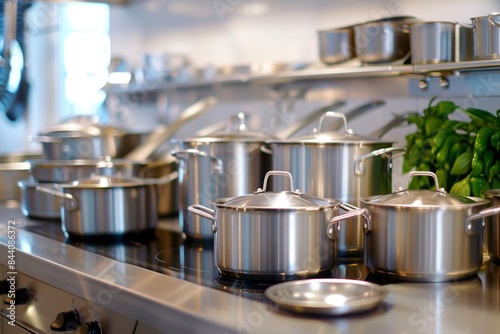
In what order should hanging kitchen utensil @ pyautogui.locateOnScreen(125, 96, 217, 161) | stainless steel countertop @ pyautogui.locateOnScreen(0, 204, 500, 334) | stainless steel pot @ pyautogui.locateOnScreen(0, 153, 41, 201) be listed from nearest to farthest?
stainless steel countertop @ pyautogui.locateOnScreen(0, 204, 500, 334) → hanging kitchen utensil @ pyautogui.locateOnScreen(125, 96, 217, 161) → stainless steel pot @ pyautogui.locateOnScreen(0, 153, 41, 201)

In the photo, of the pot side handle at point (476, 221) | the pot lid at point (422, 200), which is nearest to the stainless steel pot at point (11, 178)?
the pot lid at point (422, 200)

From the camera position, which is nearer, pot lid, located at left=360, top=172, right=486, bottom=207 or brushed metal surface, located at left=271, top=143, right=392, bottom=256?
pot lid, located at left=360, top=172, right=486, bottom=207

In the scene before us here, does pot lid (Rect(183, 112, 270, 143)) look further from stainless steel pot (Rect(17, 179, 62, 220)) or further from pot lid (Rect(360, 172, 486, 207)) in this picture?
stainless steel pot (Rect(17, 179, 62, 220))

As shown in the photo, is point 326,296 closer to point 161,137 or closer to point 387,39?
point 387,39

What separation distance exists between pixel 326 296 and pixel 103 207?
2.64 feet

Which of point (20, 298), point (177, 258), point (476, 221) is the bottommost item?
point (20, 298)

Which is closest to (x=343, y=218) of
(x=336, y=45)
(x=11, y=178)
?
(x=336, y=45)

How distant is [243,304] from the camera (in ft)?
3.65

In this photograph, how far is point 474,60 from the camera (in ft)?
4.71

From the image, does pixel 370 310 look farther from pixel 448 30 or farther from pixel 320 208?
pixel 448 30

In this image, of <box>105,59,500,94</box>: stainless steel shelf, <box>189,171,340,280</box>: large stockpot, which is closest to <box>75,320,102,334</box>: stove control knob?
<box>189,171,340,280</box>: large stockpot

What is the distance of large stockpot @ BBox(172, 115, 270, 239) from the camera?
1649 mm

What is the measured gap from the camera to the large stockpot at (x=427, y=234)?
121cm

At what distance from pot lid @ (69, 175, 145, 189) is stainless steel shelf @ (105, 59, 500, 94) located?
47 centimetres
